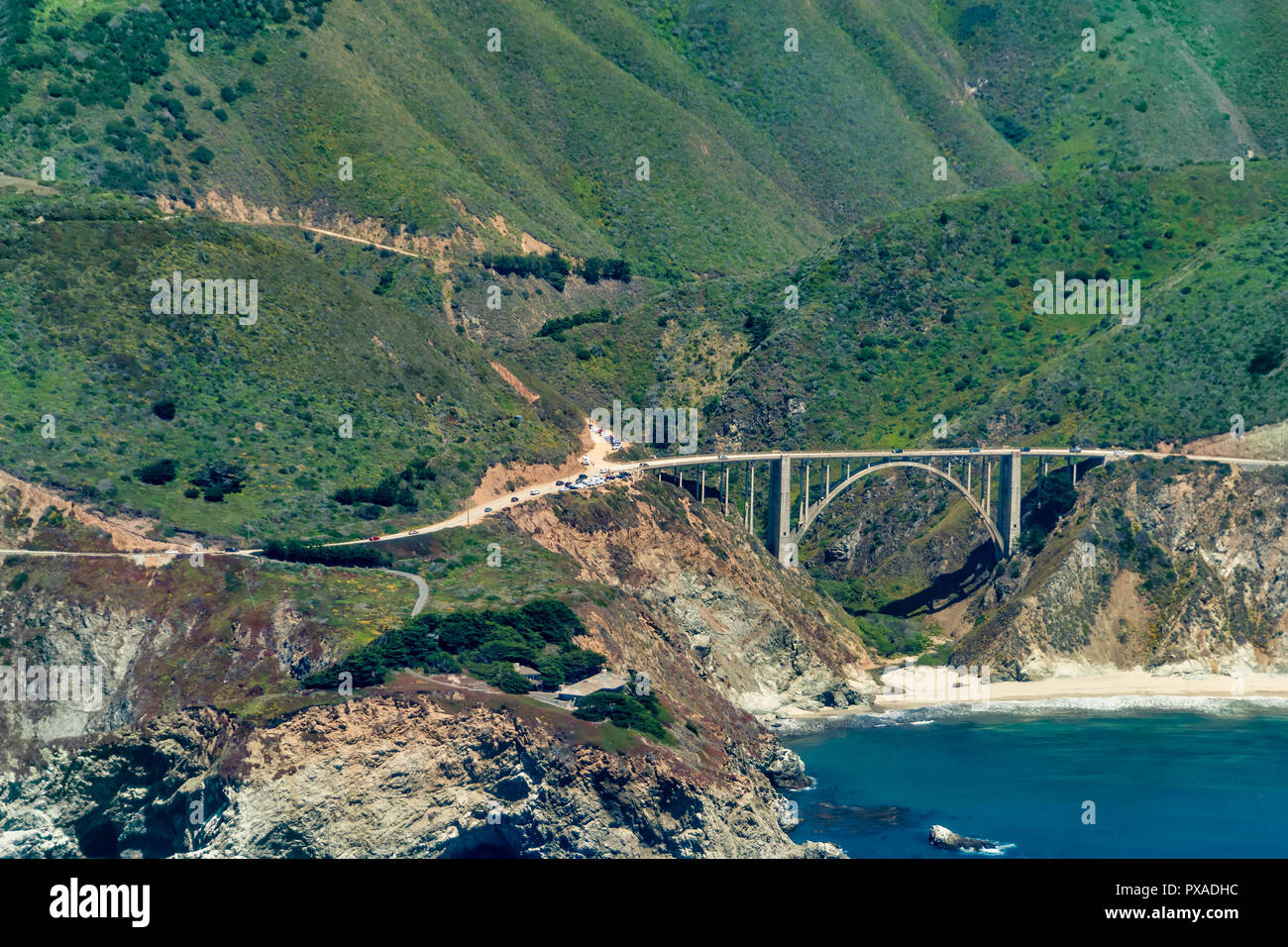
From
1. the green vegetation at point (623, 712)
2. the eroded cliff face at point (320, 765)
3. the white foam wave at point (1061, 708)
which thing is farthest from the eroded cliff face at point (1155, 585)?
the green vegetation at point (623, 712)

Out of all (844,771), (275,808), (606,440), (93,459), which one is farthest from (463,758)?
(606,440)

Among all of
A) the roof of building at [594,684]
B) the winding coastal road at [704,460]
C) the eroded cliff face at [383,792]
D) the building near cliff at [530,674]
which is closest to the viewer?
the eroded cliff face at [383,792]

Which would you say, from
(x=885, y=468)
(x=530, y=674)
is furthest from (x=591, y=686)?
(x=885, y=468)

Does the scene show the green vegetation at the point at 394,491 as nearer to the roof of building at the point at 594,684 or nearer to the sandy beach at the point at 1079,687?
the roof of building at the point at 594,684

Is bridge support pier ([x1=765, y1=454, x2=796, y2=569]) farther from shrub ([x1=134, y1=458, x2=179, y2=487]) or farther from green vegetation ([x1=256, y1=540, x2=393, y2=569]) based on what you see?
shrub ([x1=134, y1=458, x2=179, y2=487])

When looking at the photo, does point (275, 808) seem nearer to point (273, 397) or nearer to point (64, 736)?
point (64, 736)
